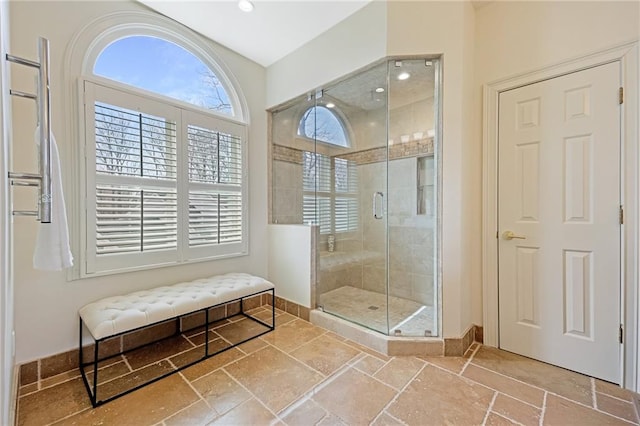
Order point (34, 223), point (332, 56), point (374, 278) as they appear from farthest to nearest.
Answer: point (374, 278)
point (332, 56)
point (34, 223)

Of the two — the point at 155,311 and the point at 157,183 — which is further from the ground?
the point at 157,183

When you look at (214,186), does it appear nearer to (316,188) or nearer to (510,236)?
(316,188)

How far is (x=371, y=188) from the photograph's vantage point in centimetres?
334

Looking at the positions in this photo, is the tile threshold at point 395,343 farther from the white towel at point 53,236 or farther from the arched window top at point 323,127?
the arched window top at point 323,127

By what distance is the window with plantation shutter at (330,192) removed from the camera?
3.28 metres

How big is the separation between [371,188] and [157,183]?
2274 millimetres

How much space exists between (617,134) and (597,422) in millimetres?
1674

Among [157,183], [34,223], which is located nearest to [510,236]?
[157,183]

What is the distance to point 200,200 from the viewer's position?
253cm

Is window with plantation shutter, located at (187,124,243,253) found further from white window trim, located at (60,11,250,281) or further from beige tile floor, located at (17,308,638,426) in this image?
beige tile floor, located at (17,308,638,426)

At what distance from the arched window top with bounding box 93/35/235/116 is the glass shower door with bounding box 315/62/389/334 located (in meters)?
1.12

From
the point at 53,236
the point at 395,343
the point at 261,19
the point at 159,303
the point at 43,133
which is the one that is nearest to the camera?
the point at 43,133

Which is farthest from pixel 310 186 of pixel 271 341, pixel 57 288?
pixel 57 288

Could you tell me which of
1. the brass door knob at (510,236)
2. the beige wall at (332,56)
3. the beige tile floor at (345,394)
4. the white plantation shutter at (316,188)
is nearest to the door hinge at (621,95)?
the brass door knob at (510,236)
